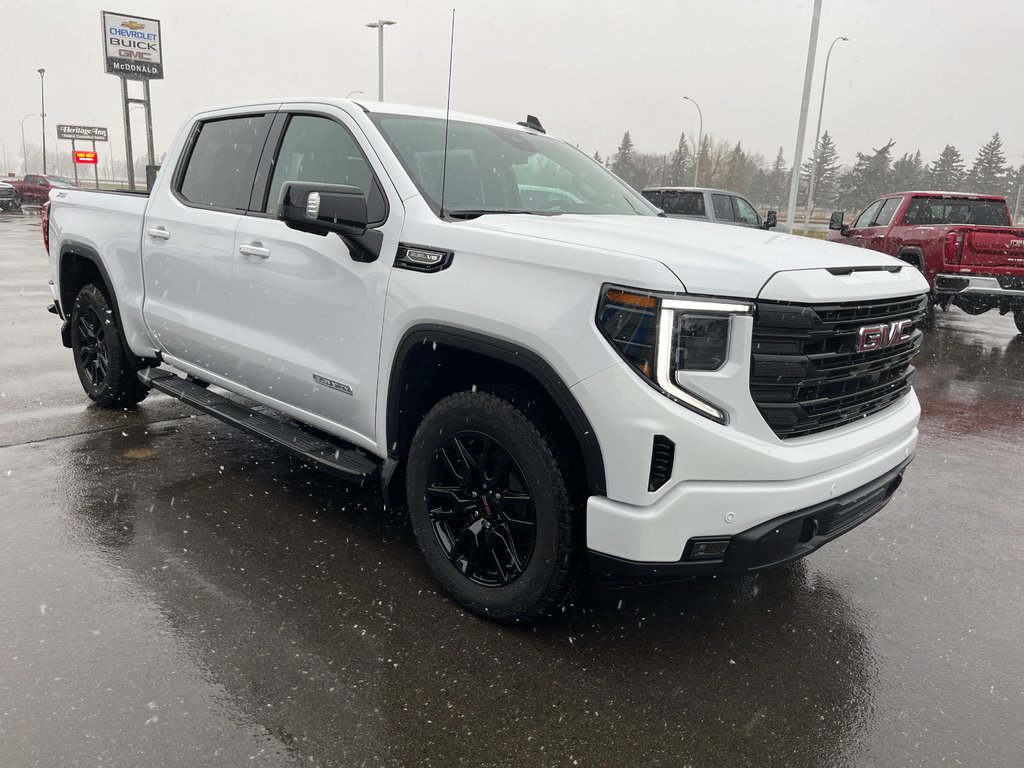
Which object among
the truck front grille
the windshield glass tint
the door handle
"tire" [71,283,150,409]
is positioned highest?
the windshield glass tint

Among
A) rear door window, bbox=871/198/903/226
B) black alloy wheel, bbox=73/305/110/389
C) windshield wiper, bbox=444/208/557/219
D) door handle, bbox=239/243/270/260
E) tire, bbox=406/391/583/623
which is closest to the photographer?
tire, bbox=406/391/583/623

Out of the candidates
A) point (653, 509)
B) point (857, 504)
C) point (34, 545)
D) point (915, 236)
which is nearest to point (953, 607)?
point (857, 504)

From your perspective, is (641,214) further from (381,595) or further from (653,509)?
(381,595)

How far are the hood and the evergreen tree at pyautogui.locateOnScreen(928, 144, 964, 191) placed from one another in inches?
4238

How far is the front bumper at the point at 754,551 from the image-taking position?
2434 mm

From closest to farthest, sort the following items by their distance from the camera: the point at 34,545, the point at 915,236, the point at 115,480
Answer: the point at 34,545, the point at 115,480, the point at 915,236

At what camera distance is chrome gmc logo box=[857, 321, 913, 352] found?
105 inches

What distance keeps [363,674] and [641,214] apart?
98.0 inches

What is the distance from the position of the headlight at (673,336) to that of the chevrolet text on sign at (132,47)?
46710 millimetres

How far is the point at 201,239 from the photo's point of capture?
13.4 ft

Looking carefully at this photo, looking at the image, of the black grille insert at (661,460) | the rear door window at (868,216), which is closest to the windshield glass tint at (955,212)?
the rear door window at (868,216)

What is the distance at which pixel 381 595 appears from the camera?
10.4 feet

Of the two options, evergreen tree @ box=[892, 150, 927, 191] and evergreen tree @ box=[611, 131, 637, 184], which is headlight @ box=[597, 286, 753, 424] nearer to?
evergreen tree @ box=[611, 131, 637, 184]

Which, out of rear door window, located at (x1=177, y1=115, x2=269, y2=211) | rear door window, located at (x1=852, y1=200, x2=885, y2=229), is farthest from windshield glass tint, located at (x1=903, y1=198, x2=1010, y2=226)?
rear door window, located at (x1=177, y1=115, x2=269, y2=211)
